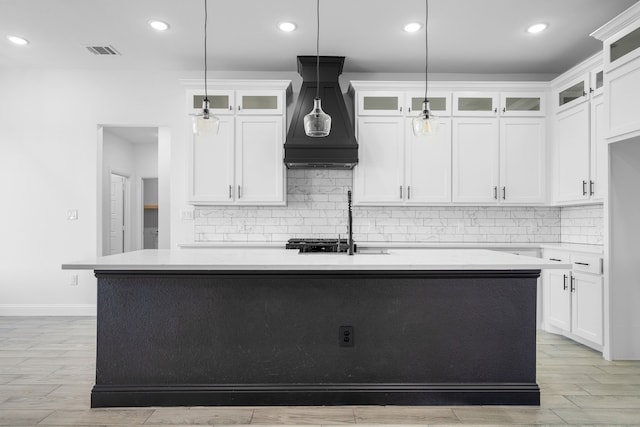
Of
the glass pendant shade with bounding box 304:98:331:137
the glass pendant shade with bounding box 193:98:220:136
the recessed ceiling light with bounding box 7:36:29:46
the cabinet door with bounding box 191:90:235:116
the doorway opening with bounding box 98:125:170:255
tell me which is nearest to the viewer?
the glass pendant shade with bounding box 304:98:331:137

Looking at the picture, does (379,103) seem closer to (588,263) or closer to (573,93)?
(573,93)

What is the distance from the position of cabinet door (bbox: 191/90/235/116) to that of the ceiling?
42cm

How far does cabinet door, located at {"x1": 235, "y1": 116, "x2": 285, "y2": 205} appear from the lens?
4500 millimetres

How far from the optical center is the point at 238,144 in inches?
177

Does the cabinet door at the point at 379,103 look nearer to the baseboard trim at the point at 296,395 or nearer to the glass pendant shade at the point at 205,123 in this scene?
the glass pendant shade at the point at 205,123

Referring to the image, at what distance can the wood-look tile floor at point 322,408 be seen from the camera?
7.47 feet

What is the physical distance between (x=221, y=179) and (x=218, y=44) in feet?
4.61

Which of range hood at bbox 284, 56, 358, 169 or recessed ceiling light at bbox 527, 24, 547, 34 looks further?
range hood at bbox 284, 56, 358, 169

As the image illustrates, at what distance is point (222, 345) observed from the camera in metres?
2.46

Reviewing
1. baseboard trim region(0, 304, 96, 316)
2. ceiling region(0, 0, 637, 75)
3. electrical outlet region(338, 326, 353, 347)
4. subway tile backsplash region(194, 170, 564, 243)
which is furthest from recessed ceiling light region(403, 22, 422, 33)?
baseboard trim region(0, 304, 96, 316)

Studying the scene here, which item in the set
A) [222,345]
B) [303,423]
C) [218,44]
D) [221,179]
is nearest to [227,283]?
[222,345]

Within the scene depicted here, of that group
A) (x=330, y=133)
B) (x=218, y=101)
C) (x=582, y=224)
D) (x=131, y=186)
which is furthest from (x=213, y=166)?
(x=582, y=224)

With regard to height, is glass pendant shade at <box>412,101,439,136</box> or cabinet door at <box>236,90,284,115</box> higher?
cabinet door at <box>236,90,284,115</box>

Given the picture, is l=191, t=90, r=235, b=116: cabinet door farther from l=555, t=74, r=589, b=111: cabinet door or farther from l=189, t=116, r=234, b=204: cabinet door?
l=555, t=74, r=589, b=111: cabinet door
